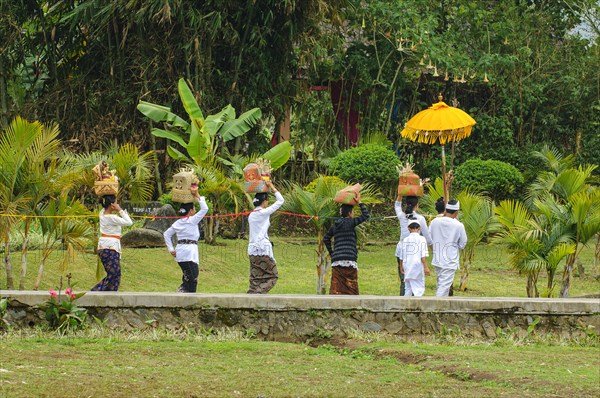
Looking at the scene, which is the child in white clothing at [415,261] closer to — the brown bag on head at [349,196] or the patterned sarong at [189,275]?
the brown bag on head at [349,196]

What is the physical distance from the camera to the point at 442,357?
11.2 m

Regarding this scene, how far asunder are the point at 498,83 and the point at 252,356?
14508mm

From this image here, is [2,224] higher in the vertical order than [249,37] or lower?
lower

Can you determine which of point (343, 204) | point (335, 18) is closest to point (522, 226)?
point (343, 204)

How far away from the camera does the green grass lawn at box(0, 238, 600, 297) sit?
16.1 metres

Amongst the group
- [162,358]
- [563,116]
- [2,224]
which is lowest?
[162,358]

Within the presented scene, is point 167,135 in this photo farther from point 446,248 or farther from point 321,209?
point 446,248

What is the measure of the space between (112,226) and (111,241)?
0.54 ft

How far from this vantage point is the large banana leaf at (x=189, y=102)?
2030cm

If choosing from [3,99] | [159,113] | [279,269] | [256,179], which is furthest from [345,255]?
[3,99]

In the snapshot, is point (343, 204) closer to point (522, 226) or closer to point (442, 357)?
point (522, 226)

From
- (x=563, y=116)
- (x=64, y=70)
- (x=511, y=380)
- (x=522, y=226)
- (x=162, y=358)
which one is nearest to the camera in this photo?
(x=511, y=380)

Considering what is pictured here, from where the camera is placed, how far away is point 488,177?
22531mm

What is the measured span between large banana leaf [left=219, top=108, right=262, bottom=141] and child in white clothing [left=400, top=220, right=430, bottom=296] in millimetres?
7074
